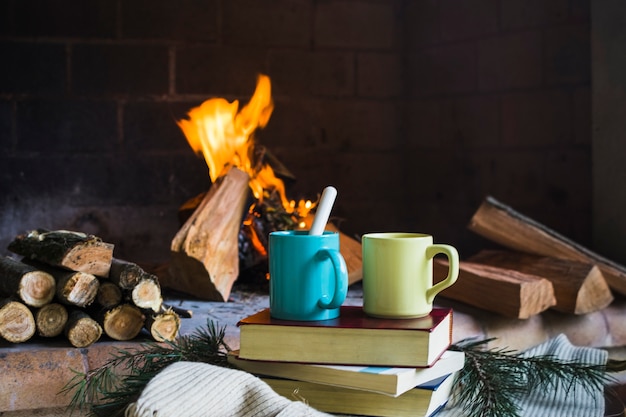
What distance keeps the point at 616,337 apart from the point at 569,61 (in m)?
1.18

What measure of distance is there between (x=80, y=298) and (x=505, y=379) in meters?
0.97

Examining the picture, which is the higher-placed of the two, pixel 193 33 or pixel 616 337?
pixel 193 33

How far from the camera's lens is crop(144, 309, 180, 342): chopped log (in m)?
1.86

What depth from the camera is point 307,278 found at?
4.13ft

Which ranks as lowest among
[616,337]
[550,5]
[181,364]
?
[616,337]

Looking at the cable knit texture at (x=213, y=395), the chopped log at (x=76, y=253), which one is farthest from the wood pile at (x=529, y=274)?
the cable knit texture at (x=213, y=395)

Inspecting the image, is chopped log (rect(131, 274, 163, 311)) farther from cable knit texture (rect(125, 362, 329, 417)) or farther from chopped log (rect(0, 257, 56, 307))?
cable knit texture (rect(125, 362, 329, 417))

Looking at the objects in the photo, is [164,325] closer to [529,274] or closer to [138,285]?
[138,285]

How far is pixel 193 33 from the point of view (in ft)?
11.5

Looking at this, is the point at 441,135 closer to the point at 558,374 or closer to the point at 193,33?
the point at 193,33

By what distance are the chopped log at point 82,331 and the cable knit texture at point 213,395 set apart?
2.25 ft

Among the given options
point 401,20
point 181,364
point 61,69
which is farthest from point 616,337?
point 61,69

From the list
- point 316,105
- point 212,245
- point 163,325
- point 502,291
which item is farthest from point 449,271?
point 316,105

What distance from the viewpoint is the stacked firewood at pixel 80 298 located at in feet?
6.01
